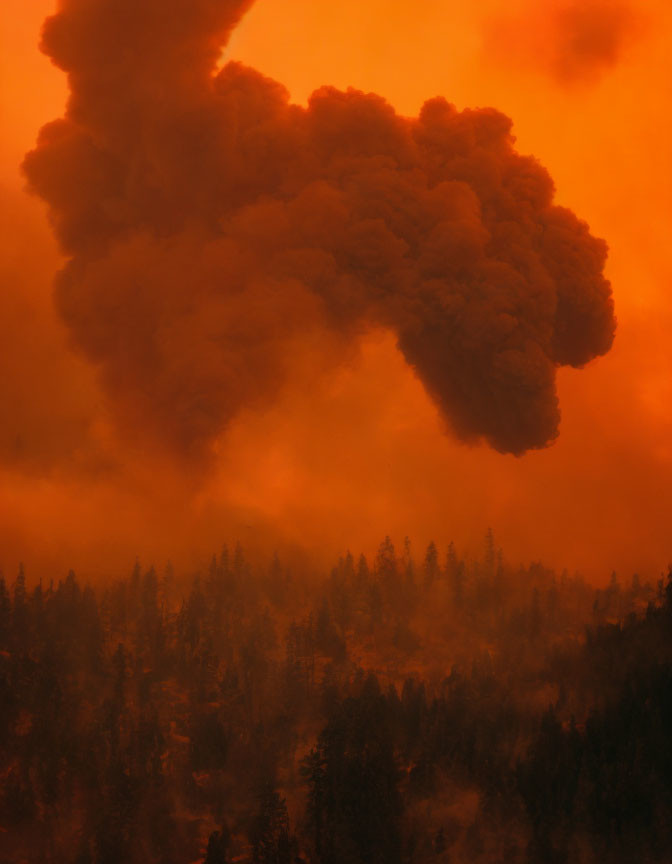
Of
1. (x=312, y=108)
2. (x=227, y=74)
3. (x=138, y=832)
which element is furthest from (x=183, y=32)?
(x=138, y=832)

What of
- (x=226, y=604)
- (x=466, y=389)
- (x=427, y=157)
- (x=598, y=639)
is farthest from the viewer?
(x=226, y=604)

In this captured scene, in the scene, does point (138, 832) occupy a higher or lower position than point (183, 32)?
Result: lower

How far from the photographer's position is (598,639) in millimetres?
71125

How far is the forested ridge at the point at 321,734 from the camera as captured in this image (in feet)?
187

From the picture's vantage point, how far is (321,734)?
61.0 meters

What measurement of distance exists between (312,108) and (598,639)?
102 ft

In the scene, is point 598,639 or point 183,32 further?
point 598,639

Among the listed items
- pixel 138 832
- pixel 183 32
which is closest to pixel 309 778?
pixel 138 832

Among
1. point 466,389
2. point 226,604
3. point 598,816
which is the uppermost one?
point 466,389

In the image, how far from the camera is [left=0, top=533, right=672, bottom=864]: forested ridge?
5709 cm

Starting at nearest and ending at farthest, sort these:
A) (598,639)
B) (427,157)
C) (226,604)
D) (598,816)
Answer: (598,816) < (427,157) < (598,639) < (226,604)

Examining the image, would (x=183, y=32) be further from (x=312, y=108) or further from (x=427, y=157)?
(x=427, y=157)

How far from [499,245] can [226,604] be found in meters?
26.9

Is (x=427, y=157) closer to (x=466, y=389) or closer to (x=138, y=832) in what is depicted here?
(x=466, y=389)
